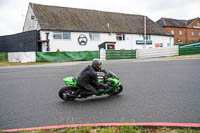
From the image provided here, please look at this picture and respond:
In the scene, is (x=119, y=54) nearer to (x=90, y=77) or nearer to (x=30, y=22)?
(x=30, y=22)

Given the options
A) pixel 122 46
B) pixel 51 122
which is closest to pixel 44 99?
pixel 51 122

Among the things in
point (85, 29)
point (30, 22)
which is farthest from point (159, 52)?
point (30, 22)

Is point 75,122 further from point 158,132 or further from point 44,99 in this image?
point 44,99

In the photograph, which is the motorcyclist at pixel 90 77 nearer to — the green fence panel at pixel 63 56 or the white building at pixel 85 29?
the green fence panel at pixel 63 56

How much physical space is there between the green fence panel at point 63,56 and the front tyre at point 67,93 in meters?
21.1

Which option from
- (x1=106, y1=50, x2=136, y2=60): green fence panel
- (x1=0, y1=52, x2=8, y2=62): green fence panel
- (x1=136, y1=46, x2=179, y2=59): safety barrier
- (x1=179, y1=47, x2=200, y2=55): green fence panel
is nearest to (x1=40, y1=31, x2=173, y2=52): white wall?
(x1=0, y1=52, x2=8, y2=62): green fence panel

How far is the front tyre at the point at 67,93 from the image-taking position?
613cm

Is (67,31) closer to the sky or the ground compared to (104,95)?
closer to the sky

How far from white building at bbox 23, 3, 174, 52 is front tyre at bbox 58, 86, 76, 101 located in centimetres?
2423

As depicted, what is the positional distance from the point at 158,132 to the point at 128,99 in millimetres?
2663

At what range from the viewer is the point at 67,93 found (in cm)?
626

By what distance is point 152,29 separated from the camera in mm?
43250

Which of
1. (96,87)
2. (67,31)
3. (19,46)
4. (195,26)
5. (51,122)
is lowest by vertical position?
(51,122)

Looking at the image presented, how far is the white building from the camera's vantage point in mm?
30359
